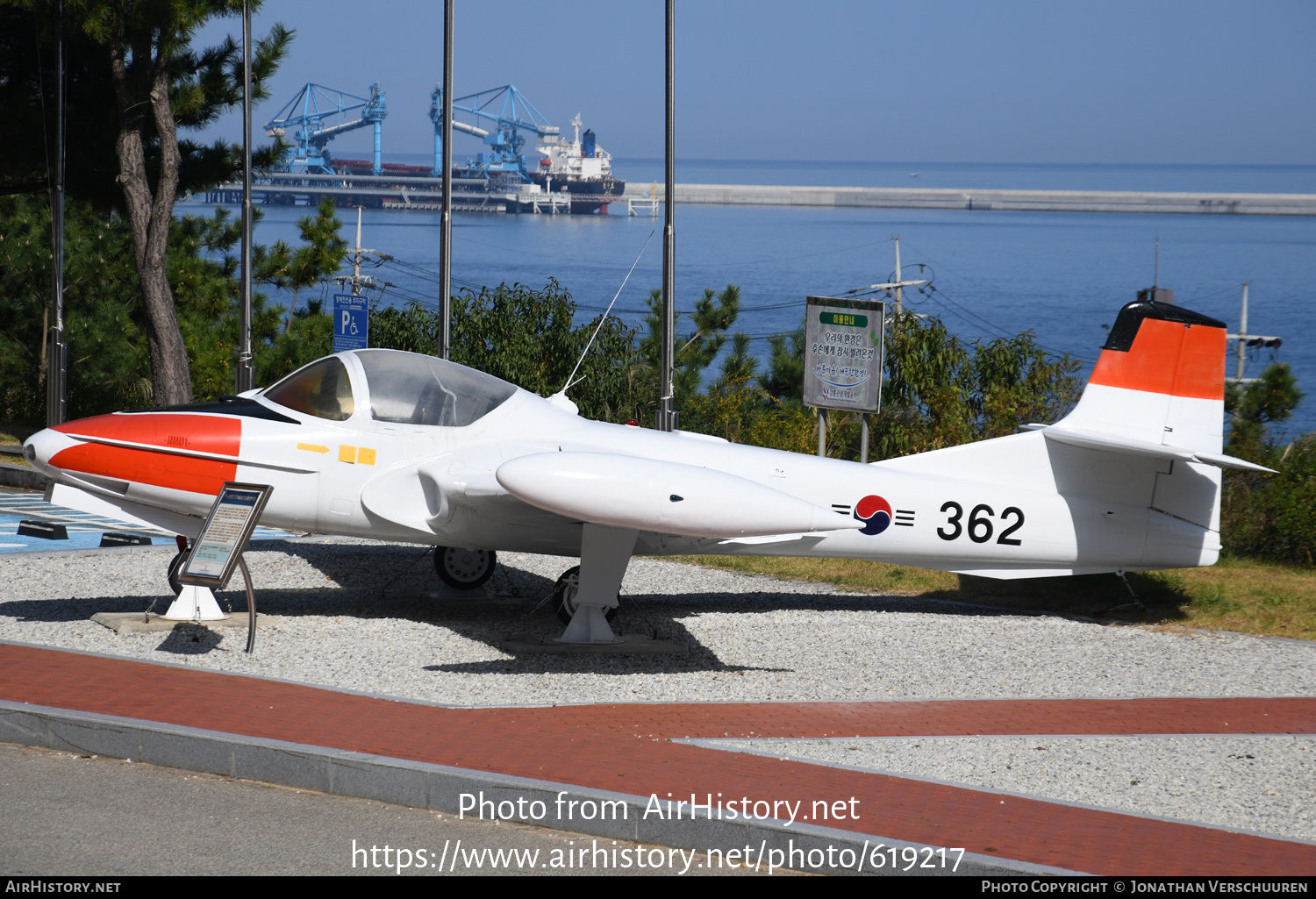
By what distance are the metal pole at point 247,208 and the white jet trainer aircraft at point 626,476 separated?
11.8 m

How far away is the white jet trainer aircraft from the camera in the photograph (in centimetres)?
806

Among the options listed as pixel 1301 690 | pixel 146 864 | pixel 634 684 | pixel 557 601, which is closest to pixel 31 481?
pixel 557 601

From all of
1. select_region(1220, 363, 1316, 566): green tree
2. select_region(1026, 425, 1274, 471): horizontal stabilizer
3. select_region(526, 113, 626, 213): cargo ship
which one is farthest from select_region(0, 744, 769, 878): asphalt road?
select_region(526, 113, 626, 213): cargo ship

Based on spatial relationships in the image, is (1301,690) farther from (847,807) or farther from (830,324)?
(830,324)

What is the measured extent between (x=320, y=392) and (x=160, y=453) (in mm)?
1289

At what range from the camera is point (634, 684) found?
324 inches

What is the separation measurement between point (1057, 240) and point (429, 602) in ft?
499

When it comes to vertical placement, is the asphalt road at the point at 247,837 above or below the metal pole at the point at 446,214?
below

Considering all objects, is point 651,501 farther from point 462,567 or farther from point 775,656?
point 462,567

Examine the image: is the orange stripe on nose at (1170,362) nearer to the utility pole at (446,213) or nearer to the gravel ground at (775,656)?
the gravel ground at (775,656)

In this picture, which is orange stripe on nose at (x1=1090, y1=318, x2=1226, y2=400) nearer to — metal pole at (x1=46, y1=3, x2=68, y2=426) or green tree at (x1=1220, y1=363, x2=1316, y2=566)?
green tree at (x1=1220, y1=363, x2=1316, y2=566)

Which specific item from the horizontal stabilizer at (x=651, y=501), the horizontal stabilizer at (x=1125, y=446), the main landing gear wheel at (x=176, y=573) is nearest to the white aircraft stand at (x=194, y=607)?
the main landing gear wheel at (x=176, y=573)

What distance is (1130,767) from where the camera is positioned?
664 centimetres

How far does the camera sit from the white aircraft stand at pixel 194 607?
8.92 m
